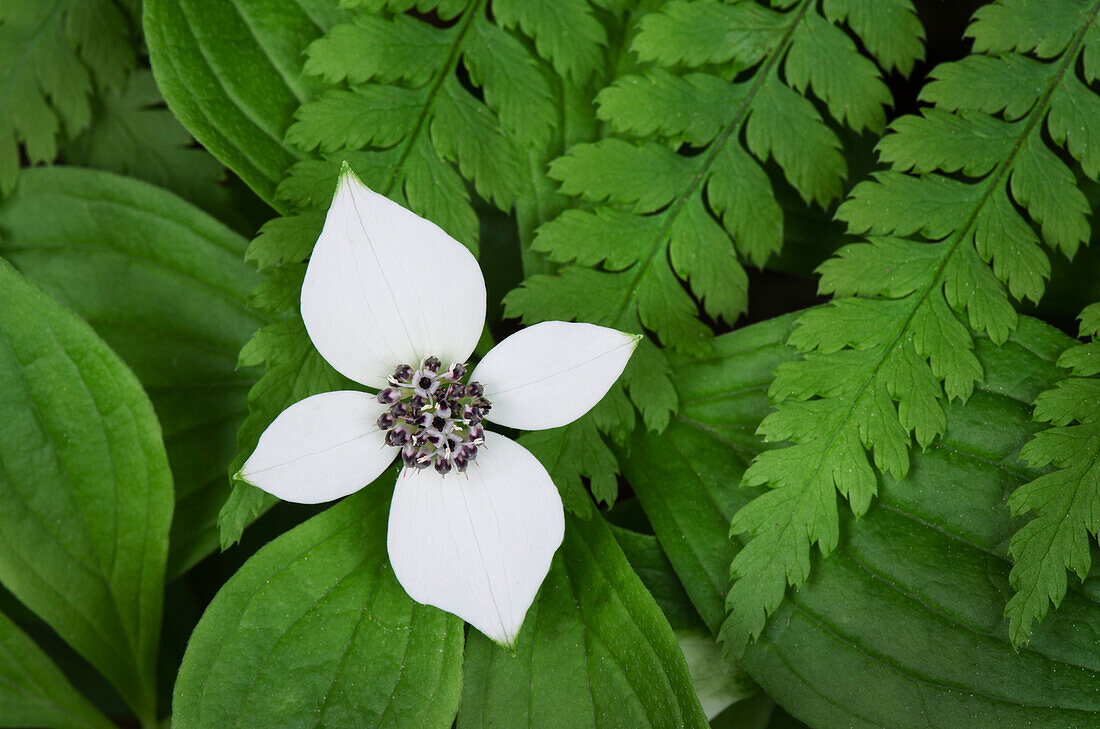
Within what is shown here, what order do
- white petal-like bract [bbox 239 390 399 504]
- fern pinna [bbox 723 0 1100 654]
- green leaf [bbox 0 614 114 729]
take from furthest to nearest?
green leaf [bbox 0 614 114 729]
fern pinna [bbox 723 0 1100 654]
white petal-like bract [bbox 239 390 399 504]

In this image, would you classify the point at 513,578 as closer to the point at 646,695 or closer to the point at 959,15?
the point at 646,695

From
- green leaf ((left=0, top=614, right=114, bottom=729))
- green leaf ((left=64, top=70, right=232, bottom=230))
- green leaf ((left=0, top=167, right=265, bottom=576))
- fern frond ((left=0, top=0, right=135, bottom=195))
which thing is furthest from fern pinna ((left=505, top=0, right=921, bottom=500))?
green leaf ((left=0, top=614, right=114, bottom=729))

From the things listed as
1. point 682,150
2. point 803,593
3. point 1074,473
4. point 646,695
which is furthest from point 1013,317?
point 646,695

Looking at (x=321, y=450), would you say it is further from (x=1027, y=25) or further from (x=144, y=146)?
(x=1027, y=25)

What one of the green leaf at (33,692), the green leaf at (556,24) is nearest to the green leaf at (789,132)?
the green leaf at (556,24)

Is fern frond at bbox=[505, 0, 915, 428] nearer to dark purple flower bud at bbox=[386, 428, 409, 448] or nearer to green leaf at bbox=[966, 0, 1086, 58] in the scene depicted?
green leaf at bbox=[966, 0, 1086, 58]

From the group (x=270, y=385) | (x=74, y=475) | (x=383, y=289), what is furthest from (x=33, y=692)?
(x=383, y=289)

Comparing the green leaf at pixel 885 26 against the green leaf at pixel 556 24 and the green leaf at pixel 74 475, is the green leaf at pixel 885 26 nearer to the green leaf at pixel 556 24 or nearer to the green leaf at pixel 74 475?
the green leaf at pixel 556 24

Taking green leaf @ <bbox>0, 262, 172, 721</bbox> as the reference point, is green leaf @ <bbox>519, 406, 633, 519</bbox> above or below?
above
